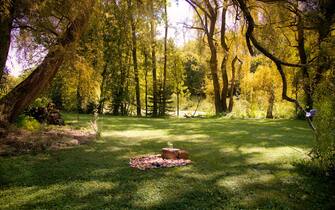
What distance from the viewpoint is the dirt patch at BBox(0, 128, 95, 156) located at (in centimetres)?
638

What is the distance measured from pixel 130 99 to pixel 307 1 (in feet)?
48.5

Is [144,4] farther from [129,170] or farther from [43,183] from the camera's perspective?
[43,183]

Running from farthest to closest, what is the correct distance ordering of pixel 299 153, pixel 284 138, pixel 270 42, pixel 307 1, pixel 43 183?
pixel 284 138 → pixel 270 42 → pixel 299 153 → pixel 307 1 → pixel 43 183

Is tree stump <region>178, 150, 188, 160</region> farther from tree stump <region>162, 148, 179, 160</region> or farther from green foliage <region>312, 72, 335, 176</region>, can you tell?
green foliage <region>312, 72, 335, 176</region>

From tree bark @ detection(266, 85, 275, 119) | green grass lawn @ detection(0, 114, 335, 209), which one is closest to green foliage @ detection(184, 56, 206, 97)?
tree bark @ detection(266, 85, 275, 119)

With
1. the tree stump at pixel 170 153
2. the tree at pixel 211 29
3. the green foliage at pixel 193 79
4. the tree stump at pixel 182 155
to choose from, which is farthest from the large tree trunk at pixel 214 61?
the tree stump at pixel 170 153

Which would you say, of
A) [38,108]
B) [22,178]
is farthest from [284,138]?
[38,108]

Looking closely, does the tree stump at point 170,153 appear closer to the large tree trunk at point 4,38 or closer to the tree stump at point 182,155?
the tree stump at point 182,155

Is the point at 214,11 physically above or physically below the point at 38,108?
above

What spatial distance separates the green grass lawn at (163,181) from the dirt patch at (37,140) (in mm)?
337

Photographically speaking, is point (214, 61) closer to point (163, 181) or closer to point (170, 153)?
point (170, 153)

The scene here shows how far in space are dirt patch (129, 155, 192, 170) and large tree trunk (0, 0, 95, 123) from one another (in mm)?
2953

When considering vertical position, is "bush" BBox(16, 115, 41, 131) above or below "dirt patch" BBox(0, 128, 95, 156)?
above

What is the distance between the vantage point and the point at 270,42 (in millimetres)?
6961
